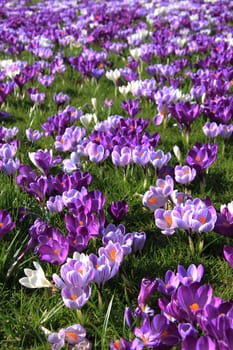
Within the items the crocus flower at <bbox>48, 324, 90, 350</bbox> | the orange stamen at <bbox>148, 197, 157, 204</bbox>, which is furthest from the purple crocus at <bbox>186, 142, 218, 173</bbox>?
the crocus flower at <bbox>48, 324, 90, 350</bbox>

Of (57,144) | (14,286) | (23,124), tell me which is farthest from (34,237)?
(23,124)

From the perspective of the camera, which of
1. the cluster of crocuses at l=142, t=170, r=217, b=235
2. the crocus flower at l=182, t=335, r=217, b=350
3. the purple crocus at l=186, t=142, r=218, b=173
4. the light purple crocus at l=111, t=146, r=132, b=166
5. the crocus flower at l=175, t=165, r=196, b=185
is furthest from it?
the light purple crocus at l=111, t=146, r=132, b=166

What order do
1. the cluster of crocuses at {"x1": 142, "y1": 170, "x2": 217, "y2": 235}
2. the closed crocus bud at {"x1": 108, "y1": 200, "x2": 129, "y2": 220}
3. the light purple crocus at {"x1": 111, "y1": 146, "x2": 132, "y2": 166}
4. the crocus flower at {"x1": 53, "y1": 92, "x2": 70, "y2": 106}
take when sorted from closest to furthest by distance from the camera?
1. the cluster of crocuses at {"x1": 142, "y1": 170, "x2": 217, "y2": 235}
2. the closed crocus bud at {"x1": 108, "y1": 200, "x2": 129, "y2": 220}
3. the light purple crocus at {"x1": 111, "y1": 146, "x2": 132, "y2": 166}
4. the crocus flower at {"x1": 53, "y1": 92, "x2": 70, "y2": 106}

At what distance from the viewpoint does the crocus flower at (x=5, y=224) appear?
108 inches

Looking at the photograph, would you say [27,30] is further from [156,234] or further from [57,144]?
[156,234]

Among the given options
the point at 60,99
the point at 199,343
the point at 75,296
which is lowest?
the point at 60,99

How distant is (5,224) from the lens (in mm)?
2770

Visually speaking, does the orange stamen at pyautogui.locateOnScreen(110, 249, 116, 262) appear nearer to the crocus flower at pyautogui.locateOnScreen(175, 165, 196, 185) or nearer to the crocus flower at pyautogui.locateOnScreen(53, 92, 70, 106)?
the crocus flower at pyautogui.locateOnScreen(175, 165, 196, 185)

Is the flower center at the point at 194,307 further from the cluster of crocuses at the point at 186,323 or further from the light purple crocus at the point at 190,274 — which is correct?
the light purple crocus at the point at 190,274

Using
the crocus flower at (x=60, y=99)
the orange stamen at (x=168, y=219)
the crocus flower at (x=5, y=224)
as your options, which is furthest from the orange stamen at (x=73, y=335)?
the crocus flower at (x=60, y=99)

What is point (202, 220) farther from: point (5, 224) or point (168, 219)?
point (5, 224)

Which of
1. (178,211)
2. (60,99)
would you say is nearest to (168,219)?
(178,211)

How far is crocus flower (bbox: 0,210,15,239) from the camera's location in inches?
108

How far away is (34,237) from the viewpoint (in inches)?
107
